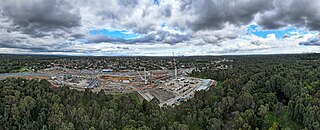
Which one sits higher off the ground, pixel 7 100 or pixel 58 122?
pixel 7 100

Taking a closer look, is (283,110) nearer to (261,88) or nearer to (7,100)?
(261,88)

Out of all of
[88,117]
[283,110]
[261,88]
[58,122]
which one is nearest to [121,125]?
[88,117]

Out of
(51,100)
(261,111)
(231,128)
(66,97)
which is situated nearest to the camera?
(231,128)

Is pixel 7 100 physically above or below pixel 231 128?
above

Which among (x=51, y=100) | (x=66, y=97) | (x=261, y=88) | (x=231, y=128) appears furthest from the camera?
(x=261, y=88)

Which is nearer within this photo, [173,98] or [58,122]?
[58,122]

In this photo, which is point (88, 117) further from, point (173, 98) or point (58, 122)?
point (173, 98)

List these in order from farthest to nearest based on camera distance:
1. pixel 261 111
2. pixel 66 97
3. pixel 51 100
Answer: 1. pixel 66 97
2. pixel 51 100
3. pixel 261 111

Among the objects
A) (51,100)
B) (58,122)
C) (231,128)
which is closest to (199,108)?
(231,128)

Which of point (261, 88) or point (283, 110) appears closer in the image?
point (283, 110)
